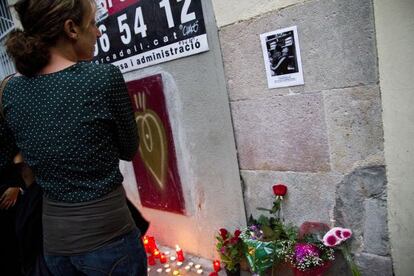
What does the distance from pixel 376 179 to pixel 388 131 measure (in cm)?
33

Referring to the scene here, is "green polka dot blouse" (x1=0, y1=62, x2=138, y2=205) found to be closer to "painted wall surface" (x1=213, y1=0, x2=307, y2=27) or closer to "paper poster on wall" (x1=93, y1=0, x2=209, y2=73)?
"painted wall surface" (x1=213, y1=0, x2=307, y2=27)

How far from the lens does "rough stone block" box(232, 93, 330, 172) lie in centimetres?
250

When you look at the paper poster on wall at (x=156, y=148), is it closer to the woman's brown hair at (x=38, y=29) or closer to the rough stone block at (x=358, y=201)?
the rough stone block at (x=358, y=201)

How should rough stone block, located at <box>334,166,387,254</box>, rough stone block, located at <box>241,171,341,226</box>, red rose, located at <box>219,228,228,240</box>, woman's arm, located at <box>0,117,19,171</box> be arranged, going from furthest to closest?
red rose, located at <box>219,228,228,240</box>, rough stone block, located at <box>241,171,341,226</box>, rough stone block, located at <box>334,166,387,254</box>, woman's arm, located at <box>0,117,19,171</box>

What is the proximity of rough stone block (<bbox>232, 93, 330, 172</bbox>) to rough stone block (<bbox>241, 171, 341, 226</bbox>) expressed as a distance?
0.06 metres

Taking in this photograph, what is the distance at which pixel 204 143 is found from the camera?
10.6 ft

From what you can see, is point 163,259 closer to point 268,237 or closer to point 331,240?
point 268,237

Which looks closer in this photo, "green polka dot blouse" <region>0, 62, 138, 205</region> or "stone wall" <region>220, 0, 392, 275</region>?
"green polka dot blouse" <region>0, 62, 138, 205</region>

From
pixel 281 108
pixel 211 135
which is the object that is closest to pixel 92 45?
pixel 281 108

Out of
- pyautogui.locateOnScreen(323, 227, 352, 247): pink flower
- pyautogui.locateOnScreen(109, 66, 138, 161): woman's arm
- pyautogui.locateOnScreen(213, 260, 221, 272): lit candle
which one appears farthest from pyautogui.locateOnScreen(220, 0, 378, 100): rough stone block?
pyautogui.locateOnScreen(213, 260, 221, 272): lit candle

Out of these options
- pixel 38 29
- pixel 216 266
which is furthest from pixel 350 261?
pixel 38 29

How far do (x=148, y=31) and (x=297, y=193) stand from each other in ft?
6.25

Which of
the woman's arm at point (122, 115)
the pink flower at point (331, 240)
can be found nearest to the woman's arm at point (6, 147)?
the woman's arm at point (122, 115)

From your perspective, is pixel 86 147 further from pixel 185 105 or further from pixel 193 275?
pixel 193 275
